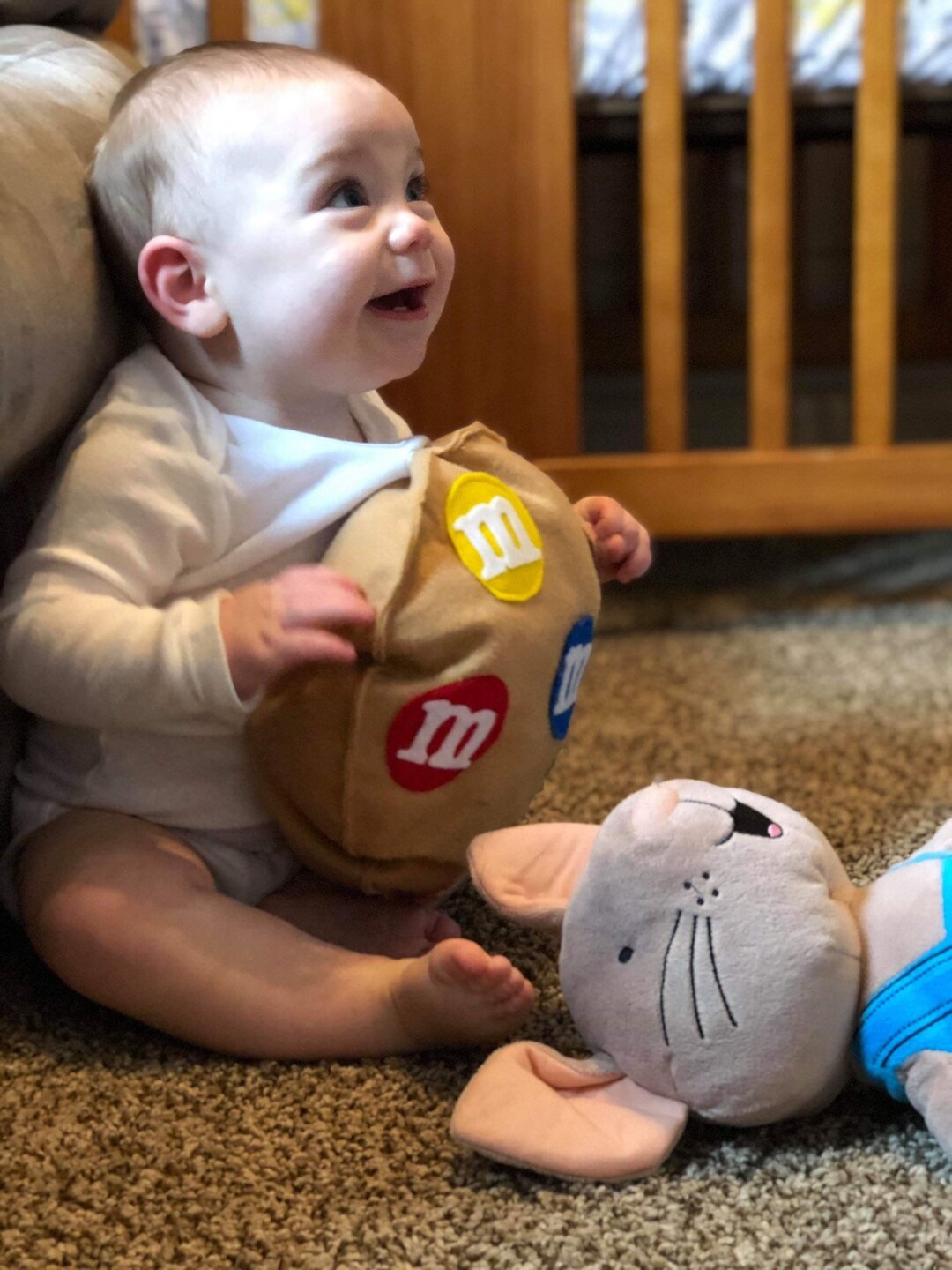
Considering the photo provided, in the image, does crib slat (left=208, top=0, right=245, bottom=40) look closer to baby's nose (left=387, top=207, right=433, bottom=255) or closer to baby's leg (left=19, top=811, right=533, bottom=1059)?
baby's nose (left=387, top=207, right=433, bottom=255)

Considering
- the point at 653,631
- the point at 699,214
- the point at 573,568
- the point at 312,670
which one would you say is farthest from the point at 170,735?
the point at 699,214

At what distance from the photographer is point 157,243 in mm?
720

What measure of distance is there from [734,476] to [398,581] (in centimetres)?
81

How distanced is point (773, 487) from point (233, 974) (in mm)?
926

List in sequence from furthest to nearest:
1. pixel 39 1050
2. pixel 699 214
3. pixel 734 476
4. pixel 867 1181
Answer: pixel 699 214 < pixel 734 476 < pixel 39 1050 < pixel 867 1181

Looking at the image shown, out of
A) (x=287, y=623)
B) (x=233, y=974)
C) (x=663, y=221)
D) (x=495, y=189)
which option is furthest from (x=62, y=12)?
(x=233, y=974)

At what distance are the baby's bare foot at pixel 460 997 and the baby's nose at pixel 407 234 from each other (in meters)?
0.36

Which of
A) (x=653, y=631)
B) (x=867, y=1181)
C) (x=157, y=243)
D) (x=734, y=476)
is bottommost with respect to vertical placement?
(x=653, y=631)

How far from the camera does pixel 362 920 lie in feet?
2.40

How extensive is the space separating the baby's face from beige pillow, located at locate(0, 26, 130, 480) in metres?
0.07

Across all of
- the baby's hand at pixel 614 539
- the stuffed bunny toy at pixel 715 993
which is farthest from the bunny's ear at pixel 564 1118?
the baby's hand at pixel 614 539

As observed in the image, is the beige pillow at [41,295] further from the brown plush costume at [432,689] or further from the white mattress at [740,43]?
the white mattress at [740,43]

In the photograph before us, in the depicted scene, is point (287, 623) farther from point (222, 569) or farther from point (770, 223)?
point (770, 223)

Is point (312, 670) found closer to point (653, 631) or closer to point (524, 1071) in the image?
point (524, 1071)
